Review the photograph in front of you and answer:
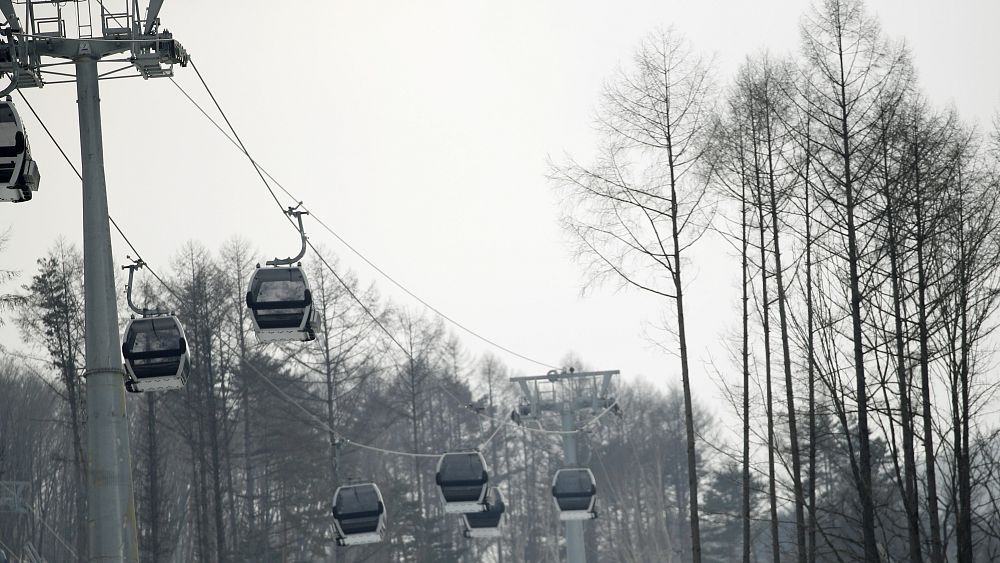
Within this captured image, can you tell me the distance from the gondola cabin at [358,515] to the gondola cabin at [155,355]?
11772mm

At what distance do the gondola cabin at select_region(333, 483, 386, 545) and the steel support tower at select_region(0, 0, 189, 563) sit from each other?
15207mm

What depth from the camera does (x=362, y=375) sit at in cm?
4562

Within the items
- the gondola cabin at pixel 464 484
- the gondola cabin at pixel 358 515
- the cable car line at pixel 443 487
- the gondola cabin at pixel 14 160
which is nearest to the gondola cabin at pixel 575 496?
the cable car line at pixel 443 487

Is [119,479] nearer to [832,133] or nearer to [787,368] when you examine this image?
[832,133]

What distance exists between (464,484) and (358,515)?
2.72 m

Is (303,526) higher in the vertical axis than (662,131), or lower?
lower

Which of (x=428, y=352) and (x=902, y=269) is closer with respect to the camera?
(x=902, y=269)

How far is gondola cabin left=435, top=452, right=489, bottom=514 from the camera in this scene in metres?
30.3

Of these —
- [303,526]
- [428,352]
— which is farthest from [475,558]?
[303,526]

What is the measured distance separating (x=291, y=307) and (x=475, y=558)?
49693mm

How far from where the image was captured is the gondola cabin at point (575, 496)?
3669cm

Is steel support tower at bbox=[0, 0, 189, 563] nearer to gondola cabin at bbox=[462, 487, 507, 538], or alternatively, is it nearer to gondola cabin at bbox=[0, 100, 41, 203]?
gondola cabin at bbox=[0, 100, 41, 203]

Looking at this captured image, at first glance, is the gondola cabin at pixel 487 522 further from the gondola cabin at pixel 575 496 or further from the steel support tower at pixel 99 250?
the steel support tower at pixel 99 250

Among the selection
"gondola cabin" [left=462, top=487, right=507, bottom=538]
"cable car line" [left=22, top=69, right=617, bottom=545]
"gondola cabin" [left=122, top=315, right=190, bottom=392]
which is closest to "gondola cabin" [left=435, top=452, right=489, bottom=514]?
"cable car line" [left=22, top=69, right=617, bottom=545]
